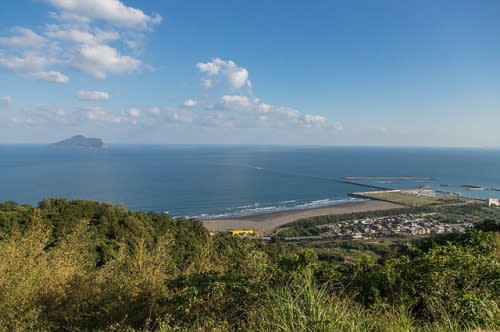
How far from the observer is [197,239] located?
16.5m

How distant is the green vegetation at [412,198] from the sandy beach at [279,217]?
2392 mm

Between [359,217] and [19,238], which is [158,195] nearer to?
[359,217]

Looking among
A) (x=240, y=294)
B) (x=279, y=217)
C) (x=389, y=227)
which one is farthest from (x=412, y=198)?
(x=240, y=294)

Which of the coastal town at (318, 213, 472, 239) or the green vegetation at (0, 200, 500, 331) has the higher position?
the green vegetation at (0, 200, 500, 331)

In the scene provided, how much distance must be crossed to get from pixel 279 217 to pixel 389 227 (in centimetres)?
1119

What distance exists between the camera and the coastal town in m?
29.9


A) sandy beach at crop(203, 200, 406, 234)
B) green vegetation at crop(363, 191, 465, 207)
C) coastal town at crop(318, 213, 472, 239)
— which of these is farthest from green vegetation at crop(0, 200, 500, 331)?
green vegetation at crop(363, 191, 465, 207)

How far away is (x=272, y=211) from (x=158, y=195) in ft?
53.5

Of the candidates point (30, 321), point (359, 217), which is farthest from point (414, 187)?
point (30, 321)

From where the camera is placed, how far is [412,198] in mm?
46750

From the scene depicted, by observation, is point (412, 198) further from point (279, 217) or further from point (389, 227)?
point (279, 217)

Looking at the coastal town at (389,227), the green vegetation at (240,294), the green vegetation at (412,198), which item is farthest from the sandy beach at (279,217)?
the green vegetation at (240,294)

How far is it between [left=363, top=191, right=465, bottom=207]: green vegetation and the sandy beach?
239cm

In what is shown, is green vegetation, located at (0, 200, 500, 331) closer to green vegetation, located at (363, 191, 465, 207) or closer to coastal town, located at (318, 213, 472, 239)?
coastal town, located at (318, 213, 472, 239)
